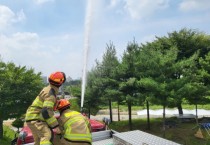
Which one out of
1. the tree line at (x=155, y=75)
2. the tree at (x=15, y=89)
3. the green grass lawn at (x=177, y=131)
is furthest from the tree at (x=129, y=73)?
the tree at (x=15, y=89)

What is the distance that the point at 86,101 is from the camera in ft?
87.6

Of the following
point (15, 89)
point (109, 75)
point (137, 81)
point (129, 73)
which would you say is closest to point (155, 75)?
point (137, 81)

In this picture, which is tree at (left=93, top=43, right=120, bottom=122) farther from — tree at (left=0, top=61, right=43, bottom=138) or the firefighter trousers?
the firefighter trousers

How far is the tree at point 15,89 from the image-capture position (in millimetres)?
18391

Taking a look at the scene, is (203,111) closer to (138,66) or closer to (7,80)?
(138,66)

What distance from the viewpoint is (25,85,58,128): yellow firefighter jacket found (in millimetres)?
4664

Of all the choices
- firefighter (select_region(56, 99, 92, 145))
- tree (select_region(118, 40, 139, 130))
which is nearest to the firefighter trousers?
firefighter (select_region(56, 99, 92, 145))

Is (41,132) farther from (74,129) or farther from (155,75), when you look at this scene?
(155,75)

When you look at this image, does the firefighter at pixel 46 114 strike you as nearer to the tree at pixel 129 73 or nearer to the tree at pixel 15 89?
the tree at pixel 15 89

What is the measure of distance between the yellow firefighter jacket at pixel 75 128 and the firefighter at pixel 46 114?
0.22 m

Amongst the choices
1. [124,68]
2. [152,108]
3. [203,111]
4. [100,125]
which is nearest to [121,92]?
[124,68]

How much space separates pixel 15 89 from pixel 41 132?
14.8 metres

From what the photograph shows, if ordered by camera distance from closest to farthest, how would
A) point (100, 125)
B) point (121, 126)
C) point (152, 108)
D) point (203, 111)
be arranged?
point (100, 125), point (121, 126), point (203, 111), point (152, 108)

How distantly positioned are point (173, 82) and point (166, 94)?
0.91 meters
